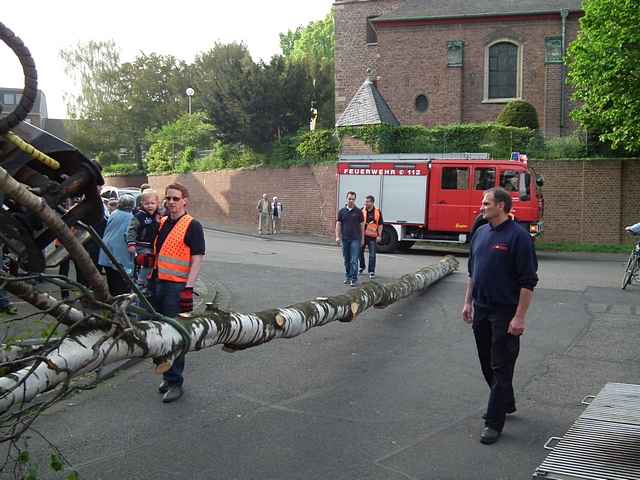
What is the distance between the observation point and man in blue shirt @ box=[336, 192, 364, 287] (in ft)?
46.2

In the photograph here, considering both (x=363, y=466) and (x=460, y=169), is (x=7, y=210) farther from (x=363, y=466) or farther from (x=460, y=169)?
(x=460, y=169)

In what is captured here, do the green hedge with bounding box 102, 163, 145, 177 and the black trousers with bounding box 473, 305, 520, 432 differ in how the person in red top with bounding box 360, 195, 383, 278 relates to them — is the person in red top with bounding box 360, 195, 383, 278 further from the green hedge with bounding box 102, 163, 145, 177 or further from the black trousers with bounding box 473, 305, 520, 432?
the green hedge with bounding box 102, 163, 145, 177

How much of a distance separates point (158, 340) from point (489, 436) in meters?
2.57

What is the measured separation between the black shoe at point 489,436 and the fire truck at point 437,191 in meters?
17.0

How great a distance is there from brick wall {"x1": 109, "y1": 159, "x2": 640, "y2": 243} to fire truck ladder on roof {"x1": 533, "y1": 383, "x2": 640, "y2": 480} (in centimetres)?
2317

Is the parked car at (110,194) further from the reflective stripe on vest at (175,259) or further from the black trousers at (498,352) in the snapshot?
the black trousers at (498,352)

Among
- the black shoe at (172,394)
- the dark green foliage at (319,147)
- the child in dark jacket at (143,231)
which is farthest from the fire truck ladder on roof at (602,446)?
the dark green foliage at (319,147)

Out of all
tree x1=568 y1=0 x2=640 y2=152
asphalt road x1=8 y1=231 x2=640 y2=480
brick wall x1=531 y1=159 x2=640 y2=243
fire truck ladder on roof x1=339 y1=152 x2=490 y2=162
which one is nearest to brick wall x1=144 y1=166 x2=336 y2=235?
fire truck ladder on roof x1=339 y1=152 x2=490 y2=162

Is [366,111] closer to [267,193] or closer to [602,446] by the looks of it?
[267,193]

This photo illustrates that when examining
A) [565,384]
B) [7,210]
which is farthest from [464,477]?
[7,210]

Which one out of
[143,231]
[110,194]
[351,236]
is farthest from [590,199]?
[143,231]

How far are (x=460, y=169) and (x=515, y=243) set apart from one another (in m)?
17.7

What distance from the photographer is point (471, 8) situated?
38.7 meters

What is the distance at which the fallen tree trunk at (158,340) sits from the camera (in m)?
3.34
